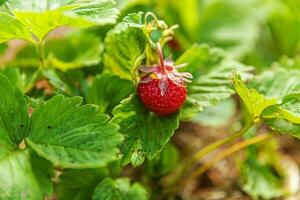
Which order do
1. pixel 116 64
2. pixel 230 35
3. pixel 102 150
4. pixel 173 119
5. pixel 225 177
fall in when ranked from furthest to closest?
pixel 230 35 < pixel 225 177 < pixel 116 64 < pixel 173 119 < pixel 102 150

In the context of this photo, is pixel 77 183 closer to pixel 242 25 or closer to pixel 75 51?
pixel 75 51

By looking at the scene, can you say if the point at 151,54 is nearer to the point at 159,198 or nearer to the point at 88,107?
the point at 88,107

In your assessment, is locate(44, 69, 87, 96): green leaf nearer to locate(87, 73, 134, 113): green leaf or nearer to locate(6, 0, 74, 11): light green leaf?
locate(87, 73, 134, 113): green leaf

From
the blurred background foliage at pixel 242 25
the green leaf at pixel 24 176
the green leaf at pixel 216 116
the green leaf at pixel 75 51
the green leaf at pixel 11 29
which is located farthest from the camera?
the blurred background foliage at pixel 242 25

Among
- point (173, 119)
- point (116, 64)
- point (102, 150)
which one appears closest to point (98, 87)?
point (116, 64)

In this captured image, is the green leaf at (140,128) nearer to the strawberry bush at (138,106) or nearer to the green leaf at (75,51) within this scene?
A: the strawberry bush at (138,106)

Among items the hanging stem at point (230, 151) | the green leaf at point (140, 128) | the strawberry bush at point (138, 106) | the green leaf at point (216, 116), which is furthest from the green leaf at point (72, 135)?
the green leaf at point (216, 116)

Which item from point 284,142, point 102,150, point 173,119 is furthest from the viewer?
point 284,142
